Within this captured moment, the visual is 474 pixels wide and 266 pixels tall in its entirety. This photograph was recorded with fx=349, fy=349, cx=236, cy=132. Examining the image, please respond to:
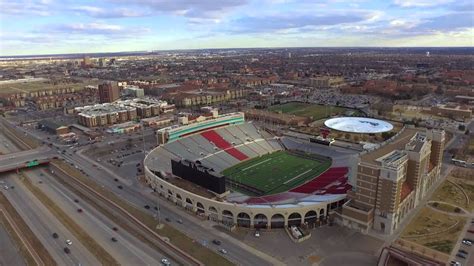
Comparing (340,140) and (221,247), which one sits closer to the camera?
(221,247)

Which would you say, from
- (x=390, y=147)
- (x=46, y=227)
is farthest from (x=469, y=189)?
(x=46, y=227)

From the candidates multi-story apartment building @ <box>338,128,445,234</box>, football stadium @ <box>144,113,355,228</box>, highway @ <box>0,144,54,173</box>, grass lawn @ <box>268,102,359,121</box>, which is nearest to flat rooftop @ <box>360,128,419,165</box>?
multi-story apartment building @ <box>338,128,445,234</box>

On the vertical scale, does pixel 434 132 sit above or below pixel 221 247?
above

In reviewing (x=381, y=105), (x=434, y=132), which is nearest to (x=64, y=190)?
(x=434, y=132)

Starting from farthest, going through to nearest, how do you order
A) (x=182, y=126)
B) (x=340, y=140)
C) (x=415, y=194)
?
(x=340, y=140)
(x=182, y=126)
(x=415, y=194)

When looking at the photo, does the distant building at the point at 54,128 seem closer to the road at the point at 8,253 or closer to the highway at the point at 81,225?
the highway at the point at 81,225

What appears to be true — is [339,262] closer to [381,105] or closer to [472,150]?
[472,150]
